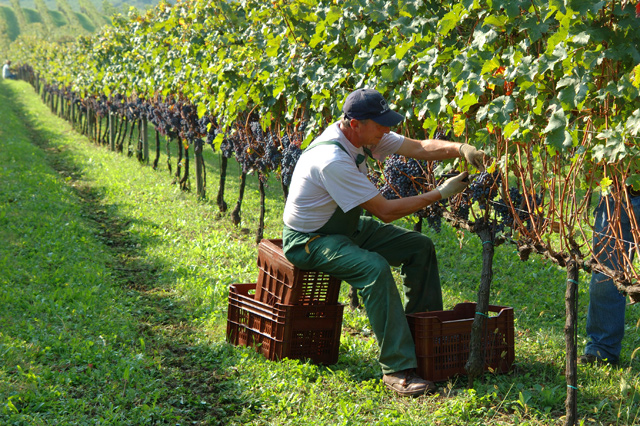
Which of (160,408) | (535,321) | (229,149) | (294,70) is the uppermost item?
(294,70)

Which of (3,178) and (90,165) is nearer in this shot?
(3,178)

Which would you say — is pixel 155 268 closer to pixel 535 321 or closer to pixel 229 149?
pixel 229 149

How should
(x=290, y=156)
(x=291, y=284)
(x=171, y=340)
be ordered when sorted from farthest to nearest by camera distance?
(x=290, y=156) < (x=171, y=340) < (x=291, y=284)

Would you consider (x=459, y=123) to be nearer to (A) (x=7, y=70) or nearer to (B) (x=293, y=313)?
(B) (x=293, y=313)

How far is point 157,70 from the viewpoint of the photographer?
34.0 feet

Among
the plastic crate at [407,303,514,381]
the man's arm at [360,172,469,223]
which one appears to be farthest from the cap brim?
the plastic crate at [407,303,514,381]

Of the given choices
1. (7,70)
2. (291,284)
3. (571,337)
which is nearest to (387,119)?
(291,284)

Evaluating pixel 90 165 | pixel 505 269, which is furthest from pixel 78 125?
pixel 505 269

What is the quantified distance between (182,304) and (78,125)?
21.2 m

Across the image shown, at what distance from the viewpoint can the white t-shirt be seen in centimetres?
378

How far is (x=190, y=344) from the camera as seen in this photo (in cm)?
472

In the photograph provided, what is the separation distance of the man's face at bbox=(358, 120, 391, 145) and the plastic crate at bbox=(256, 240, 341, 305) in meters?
0.93

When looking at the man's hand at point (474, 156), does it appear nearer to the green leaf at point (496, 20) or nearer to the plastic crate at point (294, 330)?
the green leaf at point (496, 20)

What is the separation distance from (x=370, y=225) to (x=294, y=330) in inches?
34.5
